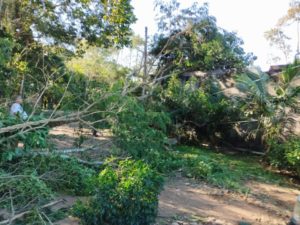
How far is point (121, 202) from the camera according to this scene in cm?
384

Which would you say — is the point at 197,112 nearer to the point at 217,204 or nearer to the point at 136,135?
the point at 136,135

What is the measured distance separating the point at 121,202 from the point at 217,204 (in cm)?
276

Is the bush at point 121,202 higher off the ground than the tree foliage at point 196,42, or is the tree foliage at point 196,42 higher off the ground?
the tree foliage at point 196,42

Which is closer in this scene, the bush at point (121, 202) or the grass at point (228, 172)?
the bush at point (121, 202)

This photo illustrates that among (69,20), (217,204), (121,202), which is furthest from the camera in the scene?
(69,20)

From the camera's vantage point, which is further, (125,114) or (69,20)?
(69,20)

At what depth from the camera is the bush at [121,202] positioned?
12.6ft

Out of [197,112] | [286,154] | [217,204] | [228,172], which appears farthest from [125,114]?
[197,112]

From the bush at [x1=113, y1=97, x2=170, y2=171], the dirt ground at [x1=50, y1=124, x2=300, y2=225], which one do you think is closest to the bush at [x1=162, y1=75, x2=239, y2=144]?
the dirt ground at [x1=50, y1=124, x2=300, y2=225]

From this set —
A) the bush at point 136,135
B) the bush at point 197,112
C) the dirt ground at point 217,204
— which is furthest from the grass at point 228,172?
the bush at point 197,112

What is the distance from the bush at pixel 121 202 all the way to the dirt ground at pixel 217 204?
63 cm

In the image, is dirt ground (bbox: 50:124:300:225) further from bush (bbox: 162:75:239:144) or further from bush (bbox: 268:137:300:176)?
bush (bbox: 162:75:239:144)

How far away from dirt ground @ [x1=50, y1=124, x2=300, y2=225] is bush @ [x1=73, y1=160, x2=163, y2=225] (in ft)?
2.06

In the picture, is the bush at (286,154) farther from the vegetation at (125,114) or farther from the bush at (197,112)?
the bush at (197,112)
